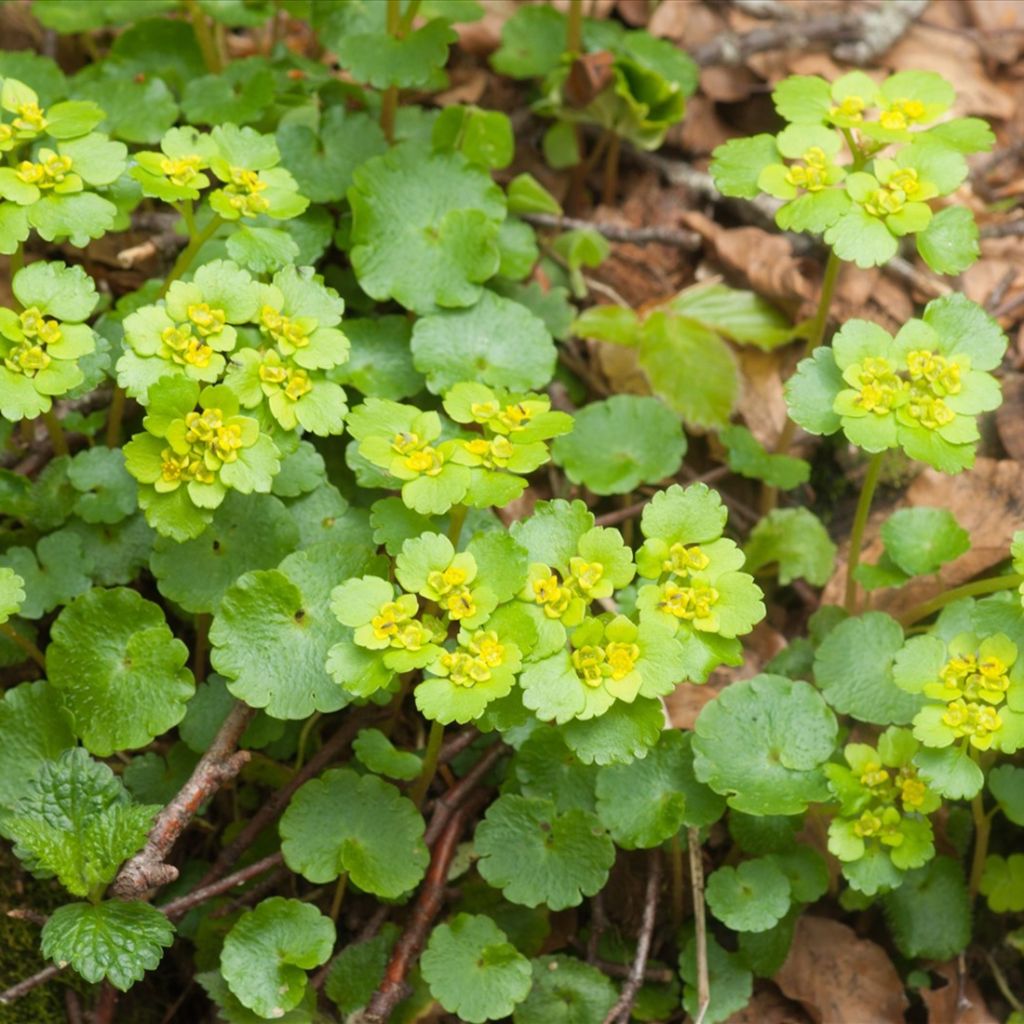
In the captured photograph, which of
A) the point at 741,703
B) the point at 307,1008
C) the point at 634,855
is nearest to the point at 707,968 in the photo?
the point at 634,855

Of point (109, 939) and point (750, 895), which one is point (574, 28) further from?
point (109, 939)

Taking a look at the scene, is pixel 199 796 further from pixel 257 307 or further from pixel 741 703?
pixel 741 703

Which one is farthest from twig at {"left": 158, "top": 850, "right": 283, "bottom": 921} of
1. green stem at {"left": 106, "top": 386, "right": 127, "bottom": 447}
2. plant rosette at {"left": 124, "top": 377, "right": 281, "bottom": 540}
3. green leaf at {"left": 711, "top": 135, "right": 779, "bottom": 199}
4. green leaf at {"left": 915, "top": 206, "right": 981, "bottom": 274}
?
green leaf at {"left": 915, "top": 206, "right": 981, "bottom": 274}

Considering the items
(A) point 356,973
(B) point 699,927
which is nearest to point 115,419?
(A) point 356,973

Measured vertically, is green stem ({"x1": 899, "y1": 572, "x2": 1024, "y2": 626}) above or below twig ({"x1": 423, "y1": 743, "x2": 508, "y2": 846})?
above

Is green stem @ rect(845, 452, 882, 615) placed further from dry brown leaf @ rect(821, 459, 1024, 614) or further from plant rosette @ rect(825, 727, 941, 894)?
plant rosette @ rect(825, 727, 941, 894)

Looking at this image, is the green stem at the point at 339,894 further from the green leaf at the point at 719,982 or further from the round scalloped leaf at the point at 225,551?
the green leaf at the point at 719,982
